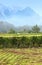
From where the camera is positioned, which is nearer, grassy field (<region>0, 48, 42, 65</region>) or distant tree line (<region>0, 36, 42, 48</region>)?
grassy field (<region>0, 48, 42, 65</region>)

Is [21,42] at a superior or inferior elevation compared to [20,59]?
superior

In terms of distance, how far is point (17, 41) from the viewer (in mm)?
33000

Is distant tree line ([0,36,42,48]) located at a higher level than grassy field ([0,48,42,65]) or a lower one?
higher

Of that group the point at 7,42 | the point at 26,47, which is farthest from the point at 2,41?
the point at 26,47

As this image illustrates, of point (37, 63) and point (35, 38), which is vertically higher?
point (35, 38)

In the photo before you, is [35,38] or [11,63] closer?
[11,63]

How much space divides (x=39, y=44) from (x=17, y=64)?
48.8 ft

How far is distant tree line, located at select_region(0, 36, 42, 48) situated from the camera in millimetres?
32406

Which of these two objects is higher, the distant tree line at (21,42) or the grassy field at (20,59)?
the distant tree line at (21,42)

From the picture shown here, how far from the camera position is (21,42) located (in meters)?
32.9

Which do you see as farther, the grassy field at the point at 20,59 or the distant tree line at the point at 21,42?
the distant tree line at the point at 21,42

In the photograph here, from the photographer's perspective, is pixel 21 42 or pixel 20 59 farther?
pixel 21 42

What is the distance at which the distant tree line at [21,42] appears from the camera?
32.4 m

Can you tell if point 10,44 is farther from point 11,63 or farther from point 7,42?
point 11,63
